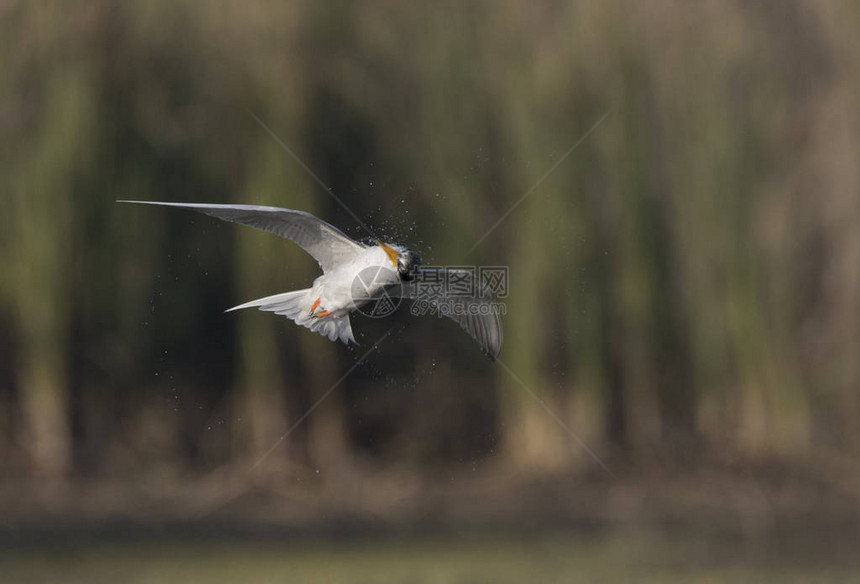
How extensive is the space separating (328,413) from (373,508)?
79 centimetres

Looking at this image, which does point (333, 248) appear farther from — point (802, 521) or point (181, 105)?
point (802, 521)

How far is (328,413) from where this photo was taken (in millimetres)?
8539

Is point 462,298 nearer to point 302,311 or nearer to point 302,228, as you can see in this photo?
point 302,311

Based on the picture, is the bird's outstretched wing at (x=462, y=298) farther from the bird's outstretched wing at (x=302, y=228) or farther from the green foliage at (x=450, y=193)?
the green foliage at (x=450, y=193)

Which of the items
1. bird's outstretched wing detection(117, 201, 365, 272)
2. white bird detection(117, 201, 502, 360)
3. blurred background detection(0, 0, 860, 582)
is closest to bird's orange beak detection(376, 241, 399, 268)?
white bird detection(117, 201, 502, 360)

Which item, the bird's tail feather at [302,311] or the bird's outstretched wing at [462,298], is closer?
the bird's outstretched wing at [462,298]

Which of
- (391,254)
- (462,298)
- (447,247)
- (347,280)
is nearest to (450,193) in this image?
(447,247)

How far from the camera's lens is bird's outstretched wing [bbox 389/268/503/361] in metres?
5.22

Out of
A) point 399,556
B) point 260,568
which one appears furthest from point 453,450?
point 260,568

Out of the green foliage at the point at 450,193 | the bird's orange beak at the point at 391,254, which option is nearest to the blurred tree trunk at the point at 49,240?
the green foliage at the point at 450,193

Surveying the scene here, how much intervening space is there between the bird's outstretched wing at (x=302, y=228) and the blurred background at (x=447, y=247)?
2.81 meters

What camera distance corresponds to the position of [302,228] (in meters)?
4.91

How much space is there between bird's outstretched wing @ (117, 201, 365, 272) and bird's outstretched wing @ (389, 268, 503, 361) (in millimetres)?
292

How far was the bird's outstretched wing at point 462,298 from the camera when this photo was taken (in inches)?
205
